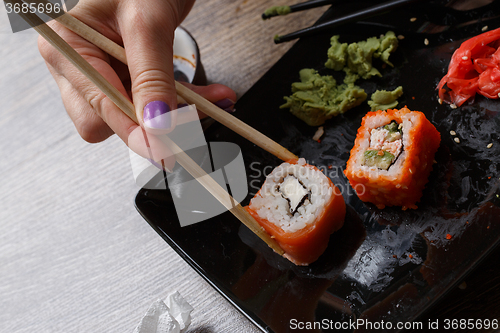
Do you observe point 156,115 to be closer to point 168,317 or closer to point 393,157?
point 168,317

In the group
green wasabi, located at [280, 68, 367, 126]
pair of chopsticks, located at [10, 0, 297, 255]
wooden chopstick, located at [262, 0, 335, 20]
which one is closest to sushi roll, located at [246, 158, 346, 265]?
pair of chopsticks, located at [10, 0, 297, 255]

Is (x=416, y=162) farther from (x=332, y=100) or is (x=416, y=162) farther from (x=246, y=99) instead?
(x=246, y=99)

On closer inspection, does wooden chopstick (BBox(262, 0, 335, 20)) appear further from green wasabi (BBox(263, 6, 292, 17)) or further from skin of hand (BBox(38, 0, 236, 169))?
skin of hand (BBox(38, 0, 236, 169))

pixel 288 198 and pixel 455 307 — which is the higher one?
pixel 288 198

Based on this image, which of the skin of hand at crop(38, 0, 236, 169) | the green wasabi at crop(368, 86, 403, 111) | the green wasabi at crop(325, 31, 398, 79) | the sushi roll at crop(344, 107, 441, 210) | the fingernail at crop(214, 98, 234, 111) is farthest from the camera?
the fingernail at crop(214, 98, 234, 111)

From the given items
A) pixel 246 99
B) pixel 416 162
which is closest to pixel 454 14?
pixel 416 162
